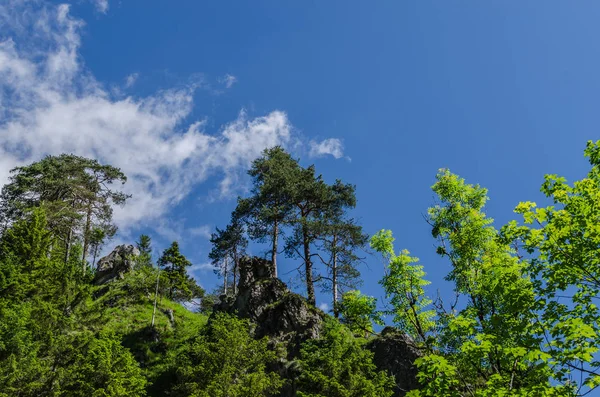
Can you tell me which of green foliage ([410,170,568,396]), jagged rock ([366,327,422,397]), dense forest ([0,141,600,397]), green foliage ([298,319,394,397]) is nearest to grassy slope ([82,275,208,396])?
dense forest ([0,141,600,397])

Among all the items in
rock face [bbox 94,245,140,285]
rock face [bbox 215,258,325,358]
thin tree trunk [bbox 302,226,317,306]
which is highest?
rock face [bbox 94,245,140,285]

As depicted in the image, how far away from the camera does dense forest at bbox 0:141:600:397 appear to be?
996cm

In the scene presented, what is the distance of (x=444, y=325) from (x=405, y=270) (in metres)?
2.49

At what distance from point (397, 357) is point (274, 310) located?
29.0 ft

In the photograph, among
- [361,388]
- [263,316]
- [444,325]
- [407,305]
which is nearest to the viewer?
[444,325]

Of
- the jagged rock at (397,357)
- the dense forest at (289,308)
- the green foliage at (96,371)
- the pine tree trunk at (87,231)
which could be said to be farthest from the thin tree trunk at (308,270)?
the pine tree trunk at (87,231)

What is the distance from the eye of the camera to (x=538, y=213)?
10.6 metres

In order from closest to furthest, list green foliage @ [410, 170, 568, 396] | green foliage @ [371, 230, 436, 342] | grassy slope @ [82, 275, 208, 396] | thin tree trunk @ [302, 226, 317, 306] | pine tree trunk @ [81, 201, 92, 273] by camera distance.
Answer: green foliage @ [410, 170, 568, 396] < green foliage @ [371, 230, 436, 342] < grassy slope @ [82, 275, 208, 396] < thin tree trunk @ [302, 226, 317, 306] < pine tree trunk @ [81, 201, 92, 273]

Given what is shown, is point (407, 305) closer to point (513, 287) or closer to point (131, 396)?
point (513, 287)

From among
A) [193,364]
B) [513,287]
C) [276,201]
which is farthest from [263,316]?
[513,287]

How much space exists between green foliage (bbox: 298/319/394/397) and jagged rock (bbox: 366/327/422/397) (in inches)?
68.5

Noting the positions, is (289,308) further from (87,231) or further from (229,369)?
(87,231)

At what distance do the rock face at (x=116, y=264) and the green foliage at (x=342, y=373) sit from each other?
24525 millimetres

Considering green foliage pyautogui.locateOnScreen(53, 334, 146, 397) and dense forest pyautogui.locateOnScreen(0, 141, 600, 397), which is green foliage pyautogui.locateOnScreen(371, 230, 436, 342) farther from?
green foliage pyautogui.locateOnScreen(53, 334, 146, 397)
